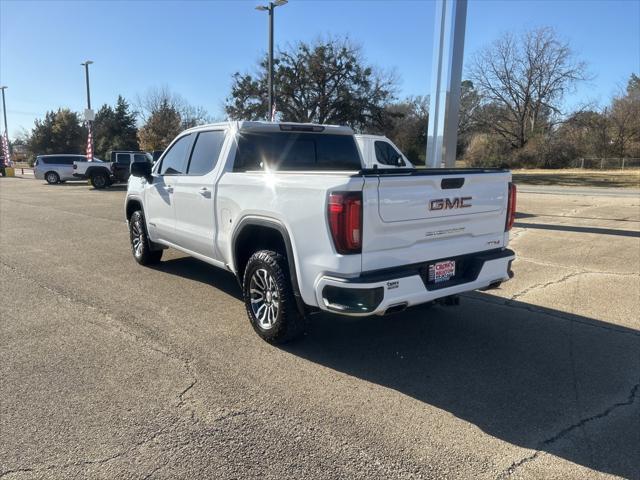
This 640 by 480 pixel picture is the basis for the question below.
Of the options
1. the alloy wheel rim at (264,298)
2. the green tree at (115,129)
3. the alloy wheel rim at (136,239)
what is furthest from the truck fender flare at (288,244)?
the green tree at (115,129)

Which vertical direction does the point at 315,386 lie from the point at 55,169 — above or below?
below

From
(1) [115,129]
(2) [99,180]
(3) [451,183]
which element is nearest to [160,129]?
(1) [115,129]

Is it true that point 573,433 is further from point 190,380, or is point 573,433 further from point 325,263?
point 190,380

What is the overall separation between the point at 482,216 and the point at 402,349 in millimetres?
1354

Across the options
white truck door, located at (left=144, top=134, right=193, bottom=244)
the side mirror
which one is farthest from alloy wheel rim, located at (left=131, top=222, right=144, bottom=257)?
the side mirror

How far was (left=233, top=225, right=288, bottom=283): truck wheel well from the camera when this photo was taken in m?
4.40

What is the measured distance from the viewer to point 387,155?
14.0m

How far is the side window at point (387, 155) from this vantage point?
13758 millimetres

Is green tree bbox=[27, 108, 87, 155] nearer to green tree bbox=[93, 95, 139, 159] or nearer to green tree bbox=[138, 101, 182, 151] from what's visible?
green tree bbox=[93, 95, 139, 159]

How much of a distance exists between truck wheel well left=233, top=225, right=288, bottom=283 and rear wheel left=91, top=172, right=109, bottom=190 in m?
22.8

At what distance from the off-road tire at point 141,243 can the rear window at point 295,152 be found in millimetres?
2746

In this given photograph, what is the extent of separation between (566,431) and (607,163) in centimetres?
4504

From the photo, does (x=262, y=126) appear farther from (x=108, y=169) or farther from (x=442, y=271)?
(x=108, y=169)

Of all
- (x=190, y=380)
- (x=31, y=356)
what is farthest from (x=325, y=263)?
(x=31, y=356)
